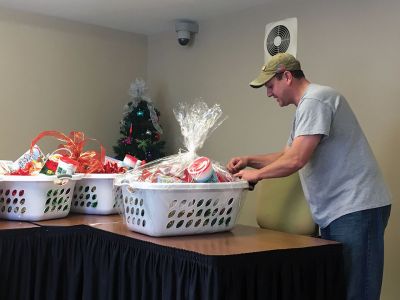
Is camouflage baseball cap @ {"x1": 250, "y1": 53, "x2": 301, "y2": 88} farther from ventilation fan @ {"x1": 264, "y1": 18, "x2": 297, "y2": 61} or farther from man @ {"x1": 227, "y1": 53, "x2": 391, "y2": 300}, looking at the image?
ventilation fan @ {"x1": 264, "y1": 18, "x2": 297, "y2": 61}

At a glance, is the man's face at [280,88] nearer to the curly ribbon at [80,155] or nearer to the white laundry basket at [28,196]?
the curly ribbon at [80,155]

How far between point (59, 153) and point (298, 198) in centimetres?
108

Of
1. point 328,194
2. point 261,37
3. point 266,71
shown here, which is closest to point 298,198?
point 328,194

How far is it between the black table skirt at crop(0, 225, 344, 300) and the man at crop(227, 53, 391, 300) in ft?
0.83

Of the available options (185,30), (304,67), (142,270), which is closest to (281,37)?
(304,67)

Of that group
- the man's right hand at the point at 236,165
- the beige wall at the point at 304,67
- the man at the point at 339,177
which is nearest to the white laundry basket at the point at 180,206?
the man at the point at 339,177

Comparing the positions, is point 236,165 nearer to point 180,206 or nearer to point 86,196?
point 180,206

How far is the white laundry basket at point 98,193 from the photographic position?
7.09 ft

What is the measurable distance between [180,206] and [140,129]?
2.64 meters

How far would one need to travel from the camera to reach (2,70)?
12.8 feet

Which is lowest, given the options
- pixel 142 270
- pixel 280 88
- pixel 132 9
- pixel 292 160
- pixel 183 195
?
pixel 142 270

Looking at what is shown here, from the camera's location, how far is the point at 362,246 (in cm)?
184

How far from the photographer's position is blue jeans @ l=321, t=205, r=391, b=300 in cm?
177

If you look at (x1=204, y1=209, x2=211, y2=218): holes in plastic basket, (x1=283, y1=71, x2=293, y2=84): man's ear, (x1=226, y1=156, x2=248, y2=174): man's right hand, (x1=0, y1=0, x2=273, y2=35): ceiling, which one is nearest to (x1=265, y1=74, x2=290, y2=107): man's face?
(x1=283, y1=71, x2=293, y2=84): man's ear
